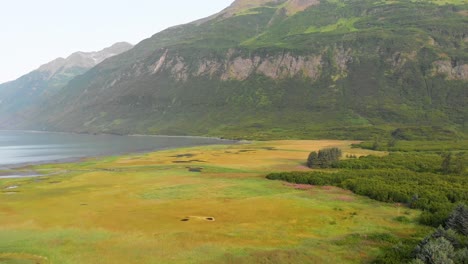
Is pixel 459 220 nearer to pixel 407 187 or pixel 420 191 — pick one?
pixel 420 191

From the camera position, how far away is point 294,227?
1889 inches

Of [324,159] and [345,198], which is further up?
[324,159]

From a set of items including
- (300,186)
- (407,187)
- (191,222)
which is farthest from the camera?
(300,186)

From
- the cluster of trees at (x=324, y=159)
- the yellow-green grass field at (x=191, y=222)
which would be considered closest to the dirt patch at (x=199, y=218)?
the yellow-green grass field at (x=191, y=222)

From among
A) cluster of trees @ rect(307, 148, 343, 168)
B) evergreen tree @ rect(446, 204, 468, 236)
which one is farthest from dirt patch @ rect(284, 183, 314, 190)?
evergreen tree @ rect(446, 204, 468, 236)

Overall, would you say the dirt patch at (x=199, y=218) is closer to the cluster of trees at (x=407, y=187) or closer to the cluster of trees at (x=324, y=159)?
the cluster of trees at (x=407, y=187)

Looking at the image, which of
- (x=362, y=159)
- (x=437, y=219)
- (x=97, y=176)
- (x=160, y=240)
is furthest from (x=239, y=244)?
(x=362, y=159)

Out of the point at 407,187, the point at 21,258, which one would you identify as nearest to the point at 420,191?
the point at 407,187

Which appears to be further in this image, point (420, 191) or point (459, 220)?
point (420, 191)

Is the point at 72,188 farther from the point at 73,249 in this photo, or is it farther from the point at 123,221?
the point at 73,249

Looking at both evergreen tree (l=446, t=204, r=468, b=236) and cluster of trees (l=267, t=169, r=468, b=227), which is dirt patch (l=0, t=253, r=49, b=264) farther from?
cluster of trees (l=267, t=169, r=468, b=227)

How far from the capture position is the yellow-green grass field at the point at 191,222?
127 ft

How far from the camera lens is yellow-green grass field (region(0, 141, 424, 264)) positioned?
3875 cm

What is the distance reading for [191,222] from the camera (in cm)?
5028
